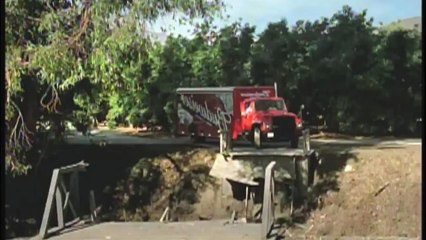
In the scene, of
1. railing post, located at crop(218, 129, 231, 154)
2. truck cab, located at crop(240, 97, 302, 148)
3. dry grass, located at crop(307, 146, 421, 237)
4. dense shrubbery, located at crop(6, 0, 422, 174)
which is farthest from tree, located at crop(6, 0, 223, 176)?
truck cab, located at crop(240, 97, 302, 148)

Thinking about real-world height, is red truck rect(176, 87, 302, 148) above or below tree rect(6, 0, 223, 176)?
below

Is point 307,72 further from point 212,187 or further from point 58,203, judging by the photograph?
point 58,203

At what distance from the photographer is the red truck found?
11.8 metres

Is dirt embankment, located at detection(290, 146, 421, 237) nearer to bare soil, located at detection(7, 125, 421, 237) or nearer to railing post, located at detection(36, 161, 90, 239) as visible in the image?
bare soil, located at detection(7, 125, 421, 237)

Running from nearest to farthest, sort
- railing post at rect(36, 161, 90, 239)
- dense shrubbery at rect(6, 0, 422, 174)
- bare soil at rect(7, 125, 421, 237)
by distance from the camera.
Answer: railing post at rect(36, 161, 90, 239), bare soil at rect(7, 125, 421, 237), dense shrubbery at rect(6, 0, 422, 174)

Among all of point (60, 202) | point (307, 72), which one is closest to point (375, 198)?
point (60, 202)

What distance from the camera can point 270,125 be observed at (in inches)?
462

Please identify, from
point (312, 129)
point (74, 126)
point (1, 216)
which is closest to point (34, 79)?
point (74, 126)

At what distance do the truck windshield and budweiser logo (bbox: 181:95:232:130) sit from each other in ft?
2.32

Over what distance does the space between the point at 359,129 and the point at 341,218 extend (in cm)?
574

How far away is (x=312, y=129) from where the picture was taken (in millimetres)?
13922

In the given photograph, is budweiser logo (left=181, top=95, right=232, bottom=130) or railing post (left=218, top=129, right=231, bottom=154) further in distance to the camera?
budweiser logo (left=181, top=95, right=232, bottom=130)

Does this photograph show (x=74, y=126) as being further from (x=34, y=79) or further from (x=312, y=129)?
(x=312, y=129)

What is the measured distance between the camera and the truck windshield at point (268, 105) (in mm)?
12219
